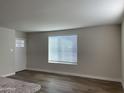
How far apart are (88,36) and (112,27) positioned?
1003mm

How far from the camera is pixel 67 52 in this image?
17.6 feet

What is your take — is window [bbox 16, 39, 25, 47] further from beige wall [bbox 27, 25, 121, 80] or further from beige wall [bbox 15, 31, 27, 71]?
beige wall [bbox 27, 25, 121, 80]

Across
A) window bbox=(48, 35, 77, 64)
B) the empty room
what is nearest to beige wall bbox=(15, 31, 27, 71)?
the empty room

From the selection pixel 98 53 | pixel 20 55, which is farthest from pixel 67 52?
pixel 20 55

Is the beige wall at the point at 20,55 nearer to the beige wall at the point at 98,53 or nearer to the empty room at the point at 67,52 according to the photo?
the empty room at the point at 67,52

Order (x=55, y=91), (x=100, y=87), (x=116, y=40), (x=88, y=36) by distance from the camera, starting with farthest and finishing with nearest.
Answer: (x=88, y=36), (x=116, y=40), (x=100, y=87), (x=55, y=91)

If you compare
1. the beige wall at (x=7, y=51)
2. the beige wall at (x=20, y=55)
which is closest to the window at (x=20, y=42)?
the beige wall at (x=20, y=55)

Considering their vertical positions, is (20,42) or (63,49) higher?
(20,42)

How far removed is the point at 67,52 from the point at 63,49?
270 millimetres

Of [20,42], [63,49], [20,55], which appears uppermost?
[20,42]

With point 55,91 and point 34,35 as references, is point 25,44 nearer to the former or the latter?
point 34,35

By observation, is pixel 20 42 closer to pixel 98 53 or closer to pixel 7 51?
pixel 7 51

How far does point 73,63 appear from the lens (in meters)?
5.11

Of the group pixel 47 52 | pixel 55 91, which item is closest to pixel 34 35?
pixel 47 52
